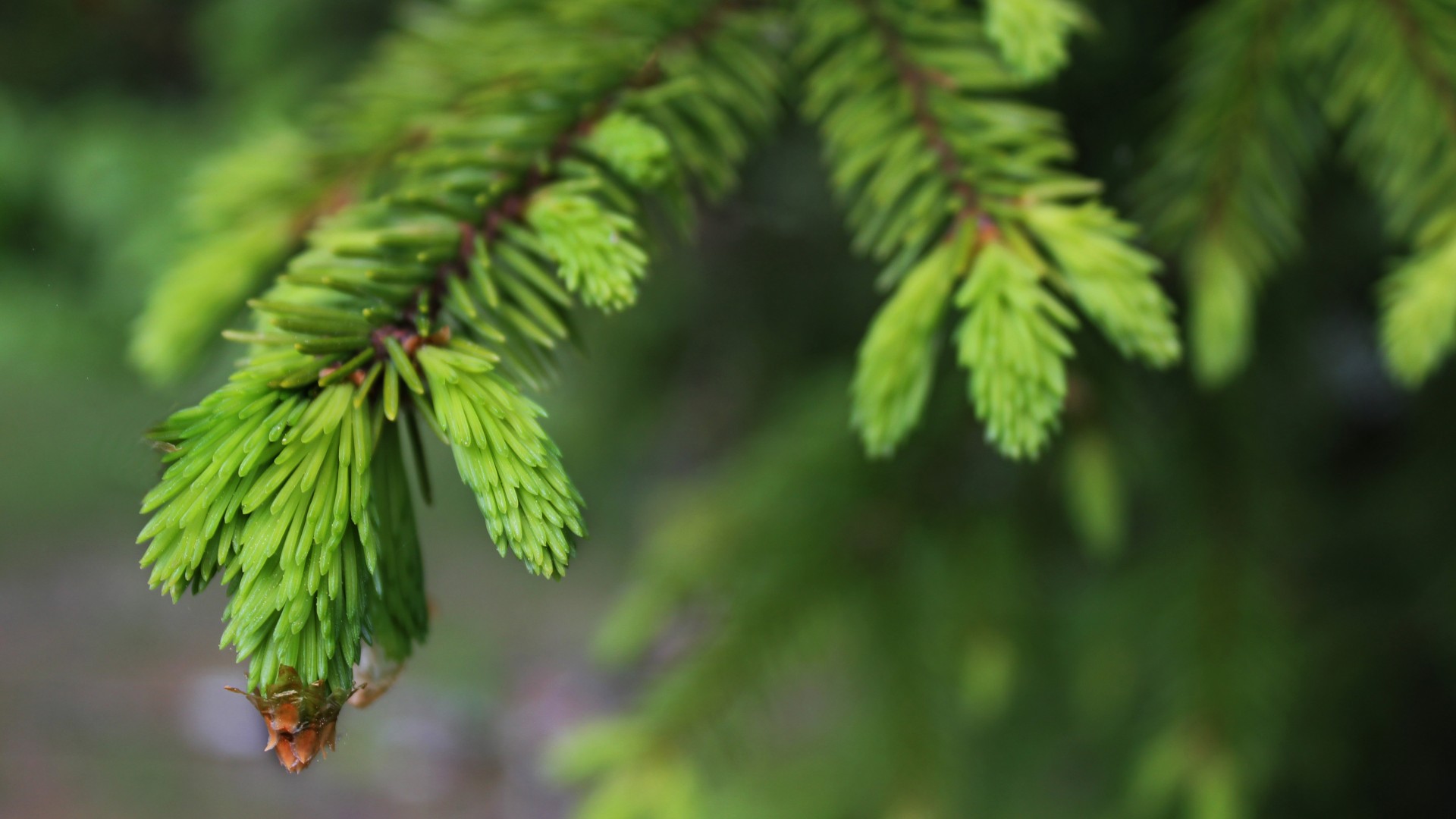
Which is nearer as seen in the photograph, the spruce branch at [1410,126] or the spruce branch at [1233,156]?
the spruce branch at [1410,126]

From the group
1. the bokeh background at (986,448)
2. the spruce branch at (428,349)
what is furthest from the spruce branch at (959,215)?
the bokeh background at (986,448)

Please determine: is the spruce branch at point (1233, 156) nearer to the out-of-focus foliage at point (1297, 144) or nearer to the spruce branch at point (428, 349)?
the out-of-focus foliage at point (1297, 144)

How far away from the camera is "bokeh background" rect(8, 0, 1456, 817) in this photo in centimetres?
127

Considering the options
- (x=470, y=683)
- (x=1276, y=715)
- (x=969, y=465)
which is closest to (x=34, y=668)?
(x=470, y=683)

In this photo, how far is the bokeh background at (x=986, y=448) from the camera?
1269 millimetres

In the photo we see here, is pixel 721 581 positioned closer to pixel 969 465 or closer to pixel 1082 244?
pixel 969 465

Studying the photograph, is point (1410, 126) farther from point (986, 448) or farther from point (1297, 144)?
point (986, 448)

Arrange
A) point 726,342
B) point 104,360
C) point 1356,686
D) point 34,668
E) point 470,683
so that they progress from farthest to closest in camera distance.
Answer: point 470,683, point 34,668, point 726,342, point 1356,686, point 104,360

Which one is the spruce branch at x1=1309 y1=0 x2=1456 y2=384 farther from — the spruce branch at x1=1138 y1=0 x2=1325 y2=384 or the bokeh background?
the bokeh background

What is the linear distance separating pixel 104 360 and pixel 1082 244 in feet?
5.16

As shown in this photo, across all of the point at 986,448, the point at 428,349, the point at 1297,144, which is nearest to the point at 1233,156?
the point at 1297,144

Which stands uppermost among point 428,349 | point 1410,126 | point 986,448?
point 428,349

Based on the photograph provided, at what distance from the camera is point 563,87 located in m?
0.75

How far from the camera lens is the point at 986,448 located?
1.34 m
